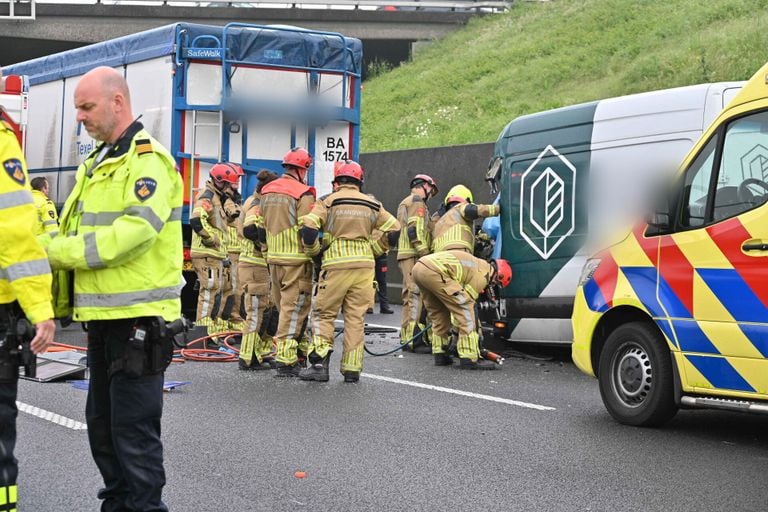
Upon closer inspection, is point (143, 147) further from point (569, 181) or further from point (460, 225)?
point (460, 225)

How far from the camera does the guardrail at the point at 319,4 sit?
35.0 m

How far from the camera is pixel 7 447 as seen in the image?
4.70 meters

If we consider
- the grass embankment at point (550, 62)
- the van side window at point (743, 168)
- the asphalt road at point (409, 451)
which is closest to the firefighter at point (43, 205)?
the asphalt road at point (409, 451)

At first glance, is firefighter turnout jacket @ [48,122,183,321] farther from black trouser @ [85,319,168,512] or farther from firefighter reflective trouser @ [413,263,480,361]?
firefighter reflective trouser @ [413,263,480,361]

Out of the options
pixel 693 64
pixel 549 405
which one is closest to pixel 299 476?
pixel 549 405

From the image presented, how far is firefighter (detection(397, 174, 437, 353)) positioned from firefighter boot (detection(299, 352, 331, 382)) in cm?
274

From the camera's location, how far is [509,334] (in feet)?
38.6

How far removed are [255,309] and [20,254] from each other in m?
6.84

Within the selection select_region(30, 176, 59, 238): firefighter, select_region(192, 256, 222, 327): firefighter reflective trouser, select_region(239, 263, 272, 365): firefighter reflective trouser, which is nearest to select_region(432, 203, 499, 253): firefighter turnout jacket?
select_region(239, 263, 272, 365): firefighter reflective trouser

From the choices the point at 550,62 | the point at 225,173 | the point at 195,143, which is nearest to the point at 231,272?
the point at 225,173

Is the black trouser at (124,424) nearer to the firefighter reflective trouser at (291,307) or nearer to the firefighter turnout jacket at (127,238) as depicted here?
the firefighter turnout jacket at (127,238)

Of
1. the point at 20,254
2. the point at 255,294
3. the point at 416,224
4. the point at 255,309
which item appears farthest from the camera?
the point at 416,224

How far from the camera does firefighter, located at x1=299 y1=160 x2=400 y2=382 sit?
10227mm

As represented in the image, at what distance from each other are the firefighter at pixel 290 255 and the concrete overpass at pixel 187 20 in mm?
26460
